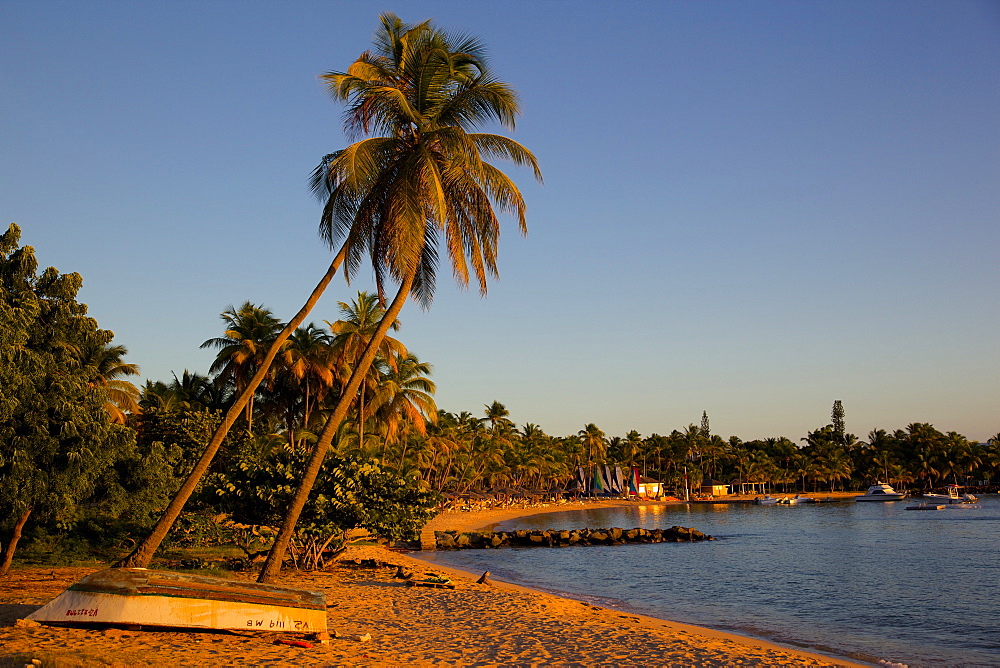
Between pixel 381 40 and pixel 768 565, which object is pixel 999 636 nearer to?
pixel 768 565

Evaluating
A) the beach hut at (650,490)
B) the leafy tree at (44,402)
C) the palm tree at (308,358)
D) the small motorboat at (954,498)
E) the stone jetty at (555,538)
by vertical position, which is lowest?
the small motorboat at (954,498)

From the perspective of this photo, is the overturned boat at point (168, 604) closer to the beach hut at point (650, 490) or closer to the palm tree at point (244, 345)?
the palm tree at point (244, 345)

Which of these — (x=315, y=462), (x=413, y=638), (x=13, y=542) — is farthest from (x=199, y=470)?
(x=13, y=542)

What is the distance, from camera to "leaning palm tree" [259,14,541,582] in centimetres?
1645

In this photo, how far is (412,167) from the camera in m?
16.4

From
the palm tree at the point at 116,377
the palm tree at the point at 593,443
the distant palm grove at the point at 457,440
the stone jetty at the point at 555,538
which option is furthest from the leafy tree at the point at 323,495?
the palm tree at the point at 593,443

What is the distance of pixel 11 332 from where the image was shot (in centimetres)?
1516

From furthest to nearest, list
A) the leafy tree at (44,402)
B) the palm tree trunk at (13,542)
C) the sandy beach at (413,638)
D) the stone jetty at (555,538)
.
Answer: the stone jetty at (555,538)
the palm tree trunk at (13,542)
the leafy tree at (44,402)
the sandy beach at (413,638)

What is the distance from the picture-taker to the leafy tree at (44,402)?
16.0m

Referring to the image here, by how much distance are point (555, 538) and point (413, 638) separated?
123ft

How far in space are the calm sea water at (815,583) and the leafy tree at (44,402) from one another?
1725cm

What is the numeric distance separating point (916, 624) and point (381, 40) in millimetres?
23617

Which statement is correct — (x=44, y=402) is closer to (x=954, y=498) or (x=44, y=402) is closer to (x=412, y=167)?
(x=412, y=167)

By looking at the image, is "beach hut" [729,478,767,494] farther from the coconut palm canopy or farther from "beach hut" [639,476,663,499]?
the coconut palm canopy
